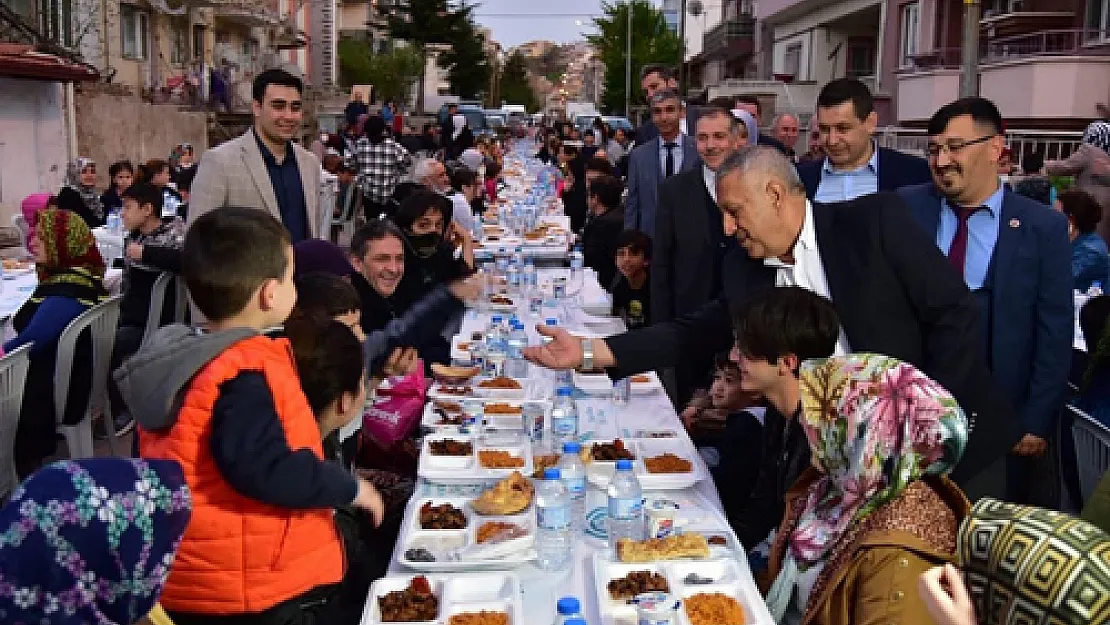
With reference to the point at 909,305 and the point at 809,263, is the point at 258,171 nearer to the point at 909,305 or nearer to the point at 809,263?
the point at 809,263

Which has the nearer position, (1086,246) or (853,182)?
(853,182)

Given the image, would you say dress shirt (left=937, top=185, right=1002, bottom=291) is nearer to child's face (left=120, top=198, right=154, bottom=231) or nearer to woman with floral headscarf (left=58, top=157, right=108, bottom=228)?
child's face (left=120, top=198, right=154, bottom=231)

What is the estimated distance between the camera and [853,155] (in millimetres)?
4293

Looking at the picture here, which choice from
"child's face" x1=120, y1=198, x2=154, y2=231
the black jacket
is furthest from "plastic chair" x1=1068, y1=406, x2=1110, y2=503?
"child's face" x1=120, y1=198, x2=154, y2=231

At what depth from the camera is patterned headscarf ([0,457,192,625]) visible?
4.73 feet

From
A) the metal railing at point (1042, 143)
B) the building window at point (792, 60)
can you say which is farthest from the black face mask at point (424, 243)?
the building window at point (792, 60)

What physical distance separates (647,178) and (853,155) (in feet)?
6.65

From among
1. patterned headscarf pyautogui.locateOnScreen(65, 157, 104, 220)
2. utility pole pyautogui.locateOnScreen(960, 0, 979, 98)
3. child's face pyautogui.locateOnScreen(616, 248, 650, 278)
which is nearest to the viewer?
child's face pyautogui.locateOnScreen(616, 248, 650, 278)

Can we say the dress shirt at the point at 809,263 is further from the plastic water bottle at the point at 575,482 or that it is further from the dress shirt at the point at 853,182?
the dress shirt at the point at 853,182

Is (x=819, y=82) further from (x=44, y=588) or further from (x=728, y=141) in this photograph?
(x=44, y=588)

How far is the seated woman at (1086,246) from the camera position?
5996 millimetres

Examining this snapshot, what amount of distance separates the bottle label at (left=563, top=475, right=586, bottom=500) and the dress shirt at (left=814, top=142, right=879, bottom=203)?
2106 millimetres

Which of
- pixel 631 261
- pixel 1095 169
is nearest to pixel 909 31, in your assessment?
pixel 1095 169

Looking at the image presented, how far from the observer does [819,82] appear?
27.7m
